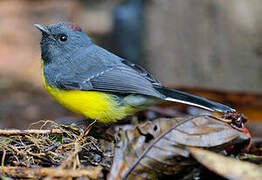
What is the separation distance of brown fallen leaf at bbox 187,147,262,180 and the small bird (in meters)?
1.49

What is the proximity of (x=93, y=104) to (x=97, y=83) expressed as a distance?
265 mm

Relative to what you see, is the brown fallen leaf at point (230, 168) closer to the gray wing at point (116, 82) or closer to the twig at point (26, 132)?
the twig at point (26, 132)

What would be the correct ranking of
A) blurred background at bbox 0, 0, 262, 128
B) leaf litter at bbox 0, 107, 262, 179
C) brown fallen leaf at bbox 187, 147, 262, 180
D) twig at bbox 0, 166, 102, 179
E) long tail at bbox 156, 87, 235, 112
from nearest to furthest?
brown fallen leaf at bbox 187, 147, 262, 180 → twig at bbox 0, 166, 102, 179 → leaf litter at bbox 0, 107, 262, 179 → long tail at bbox 156, 87, 235, 112 → blurred background at bbox 0, 0, 262, 128

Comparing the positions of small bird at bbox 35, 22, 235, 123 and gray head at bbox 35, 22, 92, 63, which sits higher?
gray head at bbox 35, 22, 92, 63

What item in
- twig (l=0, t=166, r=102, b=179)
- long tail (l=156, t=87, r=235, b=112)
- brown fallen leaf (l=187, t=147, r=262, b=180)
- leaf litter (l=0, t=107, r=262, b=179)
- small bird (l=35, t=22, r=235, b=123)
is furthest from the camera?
small bird (l=35, t=22, r=235, b=123)

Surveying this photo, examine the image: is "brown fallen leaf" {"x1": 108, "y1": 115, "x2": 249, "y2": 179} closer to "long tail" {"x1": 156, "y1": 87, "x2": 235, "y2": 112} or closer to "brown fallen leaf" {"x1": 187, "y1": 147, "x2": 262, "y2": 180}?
"brown fallen leaf" {"x1": 187, "y1": 147, "x2": 262, "y2": 180}

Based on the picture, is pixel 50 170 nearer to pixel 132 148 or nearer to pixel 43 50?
pixel 132 148

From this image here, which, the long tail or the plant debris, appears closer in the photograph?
the plant debris

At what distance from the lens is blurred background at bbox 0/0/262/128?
610 cm

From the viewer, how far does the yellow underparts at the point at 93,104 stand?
12.8 feet

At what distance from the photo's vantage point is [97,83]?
13.3 feet

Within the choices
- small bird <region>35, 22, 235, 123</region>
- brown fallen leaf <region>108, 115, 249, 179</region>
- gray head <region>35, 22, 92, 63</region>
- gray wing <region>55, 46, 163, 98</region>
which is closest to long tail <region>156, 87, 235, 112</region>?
small bird <region>35, 22, 235, 123</region>

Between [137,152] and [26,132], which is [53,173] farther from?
[26,132]

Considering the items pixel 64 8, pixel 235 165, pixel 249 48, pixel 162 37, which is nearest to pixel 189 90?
pixel 249 48
